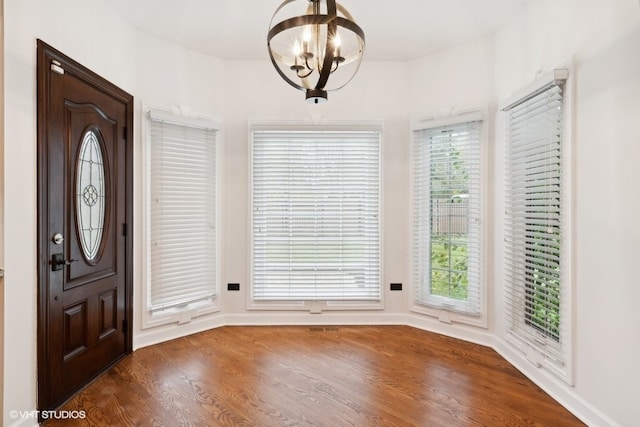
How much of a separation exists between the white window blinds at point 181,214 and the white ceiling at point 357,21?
0.85 meters

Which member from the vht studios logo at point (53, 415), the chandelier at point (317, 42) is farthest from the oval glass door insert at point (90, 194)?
the chandelier at point (317, 42)

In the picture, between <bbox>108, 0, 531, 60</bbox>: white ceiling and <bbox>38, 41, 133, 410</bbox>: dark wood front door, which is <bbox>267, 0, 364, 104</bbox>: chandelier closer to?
<bbox>108, 0, 531, 60</bbox>: white ceiling

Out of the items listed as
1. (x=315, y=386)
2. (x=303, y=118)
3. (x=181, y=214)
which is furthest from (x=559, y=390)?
(x=181, y=214)

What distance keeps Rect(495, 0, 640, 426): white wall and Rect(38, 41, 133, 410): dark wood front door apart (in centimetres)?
340

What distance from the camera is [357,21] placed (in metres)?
3.13

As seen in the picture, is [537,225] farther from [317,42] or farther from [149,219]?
[149,219]

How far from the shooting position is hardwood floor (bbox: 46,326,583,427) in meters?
2.15

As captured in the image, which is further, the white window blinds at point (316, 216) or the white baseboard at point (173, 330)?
the white window blinds at point (316, 216)

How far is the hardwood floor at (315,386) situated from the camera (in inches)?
84.5

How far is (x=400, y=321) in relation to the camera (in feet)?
12.6

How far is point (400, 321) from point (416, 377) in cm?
122

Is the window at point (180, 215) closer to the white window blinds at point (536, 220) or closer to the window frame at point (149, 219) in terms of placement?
the window frame at point (149, 219)

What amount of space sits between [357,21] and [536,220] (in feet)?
7.56

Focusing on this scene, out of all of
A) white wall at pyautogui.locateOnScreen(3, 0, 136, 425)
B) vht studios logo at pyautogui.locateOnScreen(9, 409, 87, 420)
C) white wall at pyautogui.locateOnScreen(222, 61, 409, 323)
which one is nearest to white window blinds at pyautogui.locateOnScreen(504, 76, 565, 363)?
white wall at pyautogui.locateOnScreen(222, 61, 409, 323)
